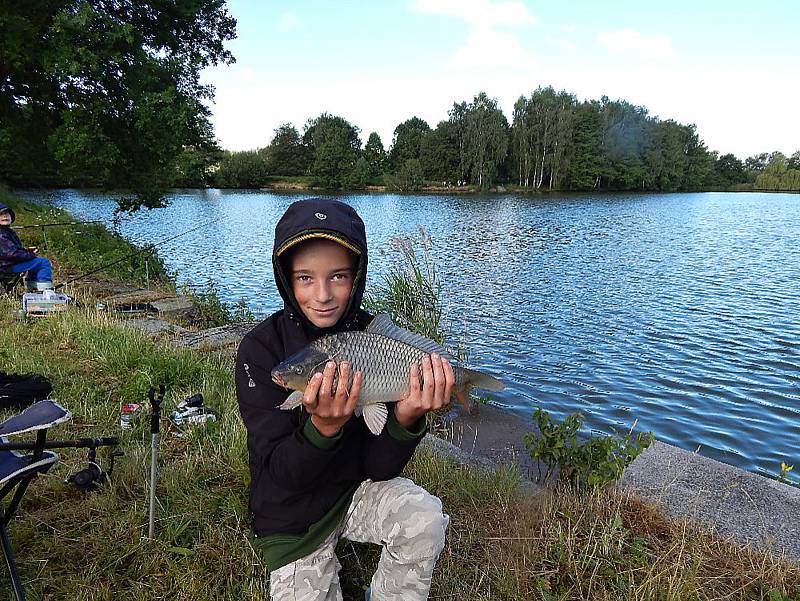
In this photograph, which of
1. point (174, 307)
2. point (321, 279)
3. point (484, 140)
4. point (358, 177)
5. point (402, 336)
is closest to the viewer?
point (402, 336)

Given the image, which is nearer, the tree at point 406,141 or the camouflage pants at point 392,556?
the camouflage pants at point 392,556

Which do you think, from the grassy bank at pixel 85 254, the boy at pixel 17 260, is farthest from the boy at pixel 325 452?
the grassy bank at pixel 85 254

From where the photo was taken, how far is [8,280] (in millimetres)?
7875

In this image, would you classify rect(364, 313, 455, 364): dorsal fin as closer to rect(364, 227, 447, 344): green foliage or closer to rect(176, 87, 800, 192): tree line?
rect(364, 227, 447, 344): green foliage

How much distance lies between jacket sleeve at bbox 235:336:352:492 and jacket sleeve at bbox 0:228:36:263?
7.50 metres

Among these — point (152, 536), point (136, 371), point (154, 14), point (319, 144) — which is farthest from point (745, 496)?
point (319, 144)

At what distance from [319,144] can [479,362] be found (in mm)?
85022

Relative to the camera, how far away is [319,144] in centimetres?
8769

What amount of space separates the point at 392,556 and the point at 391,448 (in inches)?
16.4

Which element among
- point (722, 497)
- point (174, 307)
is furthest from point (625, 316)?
point (174, 307)

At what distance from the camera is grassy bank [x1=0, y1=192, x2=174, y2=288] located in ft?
35.7

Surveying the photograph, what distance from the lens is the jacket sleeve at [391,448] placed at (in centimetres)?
204

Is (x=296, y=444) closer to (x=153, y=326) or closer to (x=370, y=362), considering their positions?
(x=370, y=362)

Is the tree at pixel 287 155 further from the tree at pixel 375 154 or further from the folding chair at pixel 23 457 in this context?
the folding chair at pixel 23 457
